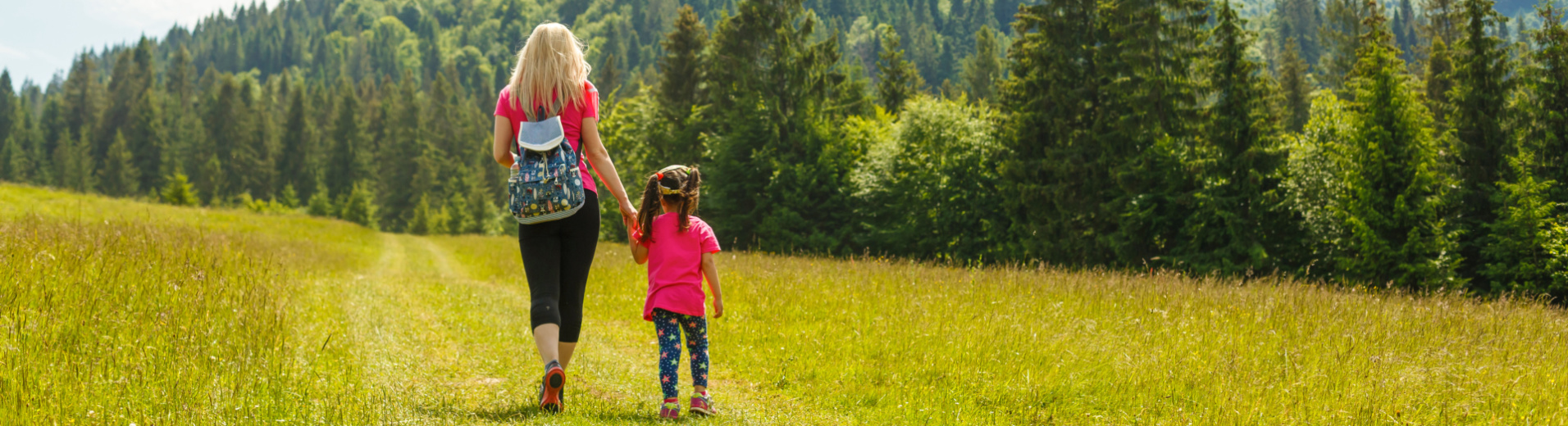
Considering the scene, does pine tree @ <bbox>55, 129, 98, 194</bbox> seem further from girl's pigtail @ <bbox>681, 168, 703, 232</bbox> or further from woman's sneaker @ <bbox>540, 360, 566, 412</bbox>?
girl's pigtail @ <bbox>681, 168, 703, 232</bbox>

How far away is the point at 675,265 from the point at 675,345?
1.53 ft

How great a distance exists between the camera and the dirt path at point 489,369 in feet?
14.6

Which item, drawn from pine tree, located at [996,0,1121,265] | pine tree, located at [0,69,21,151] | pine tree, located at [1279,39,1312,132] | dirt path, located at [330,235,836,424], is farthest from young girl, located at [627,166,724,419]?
pine tree, located at [0,69,21,151]

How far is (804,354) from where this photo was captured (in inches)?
286

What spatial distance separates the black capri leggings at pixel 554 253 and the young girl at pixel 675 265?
35cm

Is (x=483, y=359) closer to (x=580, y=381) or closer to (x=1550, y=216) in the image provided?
(x=580, y=381)

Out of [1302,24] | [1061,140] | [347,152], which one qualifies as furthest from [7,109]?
[1302,24]

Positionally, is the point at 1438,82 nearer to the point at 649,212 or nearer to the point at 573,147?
the point at 649,212

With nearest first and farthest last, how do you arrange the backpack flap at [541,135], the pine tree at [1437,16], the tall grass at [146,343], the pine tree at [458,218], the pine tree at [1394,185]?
the tall grass at [146,343] → the backpack flap at [541,135] → the pine tree at [1394,185] → the pine tree at [1437,16] → the pine tree at [458,218]

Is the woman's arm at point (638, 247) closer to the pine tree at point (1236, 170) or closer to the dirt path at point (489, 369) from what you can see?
the dirt path at point (489, 369)

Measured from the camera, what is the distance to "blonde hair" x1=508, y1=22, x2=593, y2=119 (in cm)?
424

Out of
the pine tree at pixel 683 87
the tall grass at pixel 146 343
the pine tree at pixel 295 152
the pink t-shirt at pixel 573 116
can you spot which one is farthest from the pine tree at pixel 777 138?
the pine tree at pixel 295 152

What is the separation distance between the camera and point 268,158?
92.1 m

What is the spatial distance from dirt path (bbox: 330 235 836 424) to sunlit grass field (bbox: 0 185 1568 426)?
0.12ft
